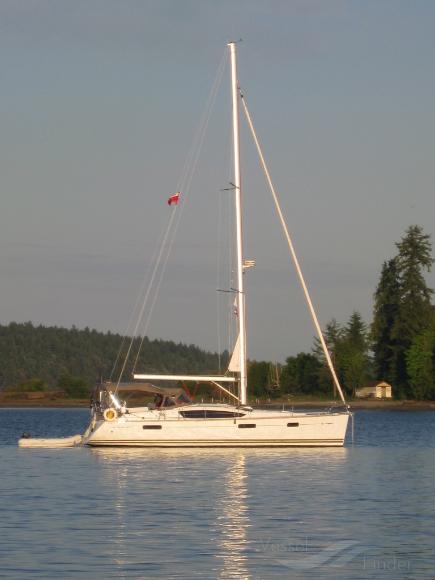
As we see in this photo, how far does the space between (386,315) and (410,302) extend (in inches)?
126

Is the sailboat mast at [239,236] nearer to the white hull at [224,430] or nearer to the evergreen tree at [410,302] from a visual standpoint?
the white hull at [224,430]

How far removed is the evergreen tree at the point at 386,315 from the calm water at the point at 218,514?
303 feet

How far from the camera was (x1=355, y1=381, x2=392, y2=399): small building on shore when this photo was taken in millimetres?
143625

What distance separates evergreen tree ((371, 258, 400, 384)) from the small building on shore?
1.00 m

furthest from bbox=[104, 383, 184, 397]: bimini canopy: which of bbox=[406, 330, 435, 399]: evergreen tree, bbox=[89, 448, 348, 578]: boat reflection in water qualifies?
bbox=[406, 330, 435, 399]: evergreen tree

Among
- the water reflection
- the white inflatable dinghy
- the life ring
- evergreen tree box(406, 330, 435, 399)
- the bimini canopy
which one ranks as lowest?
the water reflection

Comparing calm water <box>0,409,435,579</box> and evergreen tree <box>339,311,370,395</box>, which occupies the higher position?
evergreen tree <box>339,311,370,395</box>

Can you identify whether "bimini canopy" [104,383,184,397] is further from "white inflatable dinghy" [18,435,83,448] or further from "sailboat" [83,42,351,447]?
"white inflatable dinghy" [18,435,83,448]

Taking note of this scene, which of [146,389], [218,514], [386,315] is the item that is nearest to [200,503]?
[218,514]

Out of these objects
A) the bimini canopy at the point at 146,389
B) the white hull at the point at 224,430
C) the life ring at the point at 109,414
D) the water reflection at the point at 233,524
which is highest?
the bimini canopy at the point at 146,389

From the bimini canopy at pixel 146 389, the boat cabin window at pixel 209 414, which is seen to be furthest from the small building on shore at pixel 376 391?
the boat cabin window at pixel 209 414

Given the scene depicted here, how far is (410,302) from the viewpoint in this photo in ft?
466

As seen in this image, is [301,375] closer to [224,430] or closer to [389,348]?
[389,348]

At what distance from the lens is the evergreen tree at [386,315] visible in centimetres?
14288
